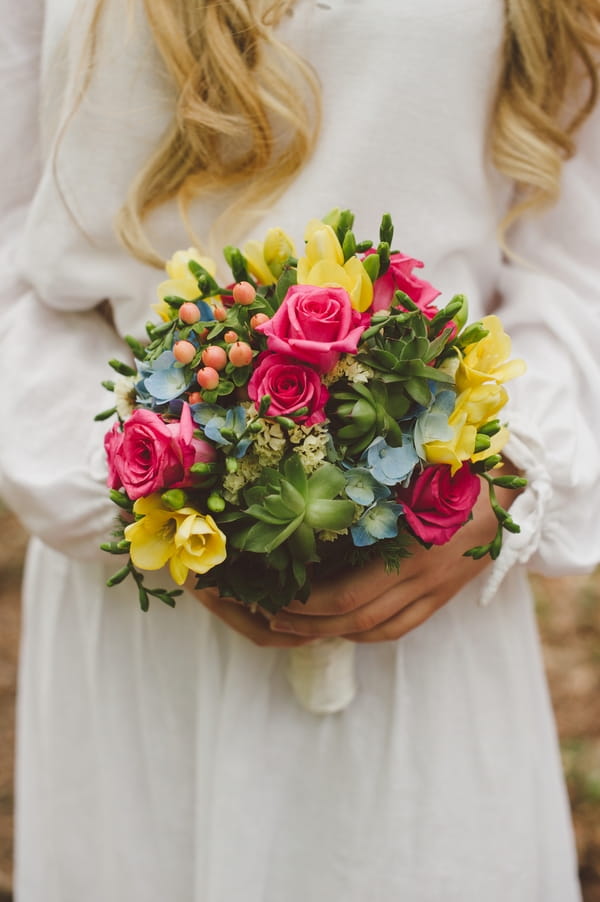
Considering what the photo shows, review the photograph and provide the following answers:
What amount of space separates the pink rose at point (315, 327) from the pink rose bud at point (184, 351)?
75 millimetres

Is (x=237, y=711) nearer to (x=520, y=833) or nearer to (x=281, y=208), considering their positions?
(x=520, y=833)

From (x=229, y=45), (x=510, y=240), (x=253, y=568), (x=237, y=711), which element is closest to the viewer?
(x=253, y=568)

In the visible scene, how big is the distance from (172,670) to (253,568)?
460mm

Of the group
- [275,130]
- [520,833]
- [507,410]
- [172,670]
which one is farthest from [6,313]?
[520,833]

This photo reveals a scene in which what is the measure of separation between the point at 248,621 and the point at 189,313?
1.35 ft

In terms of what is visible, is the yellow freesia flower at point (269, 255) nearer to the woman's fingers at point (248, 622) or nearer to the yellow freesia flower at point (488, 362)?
the yellow freesia flower at point (488, 362)

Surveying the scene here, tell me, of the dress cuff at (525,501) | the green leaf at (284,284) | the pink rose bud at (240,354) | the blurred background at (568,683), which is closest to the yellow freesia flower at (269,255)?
the green leaf at (284,284)

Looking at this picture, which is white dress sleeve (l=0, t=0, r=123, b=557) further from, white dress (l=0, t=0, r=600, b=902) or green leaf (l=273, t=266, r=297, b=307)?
green leaf (l=273, t=266, r=297, b=307)

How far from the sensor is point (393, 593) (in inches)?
39.9

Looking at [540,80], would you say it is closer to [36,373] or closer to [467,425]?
[467,425]

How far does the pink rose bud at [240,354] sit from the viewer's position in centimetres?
80

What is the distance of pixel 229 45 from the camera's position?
1048 millimetres

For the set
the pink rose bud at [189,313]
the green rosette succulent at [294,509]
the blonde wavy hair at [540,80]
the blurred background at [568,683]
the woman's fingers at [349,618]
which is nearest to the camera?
the green rosette succulent at [294,509]

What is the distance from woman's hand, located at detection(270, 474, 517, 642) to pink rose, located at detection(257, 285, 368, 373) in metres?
0.28
